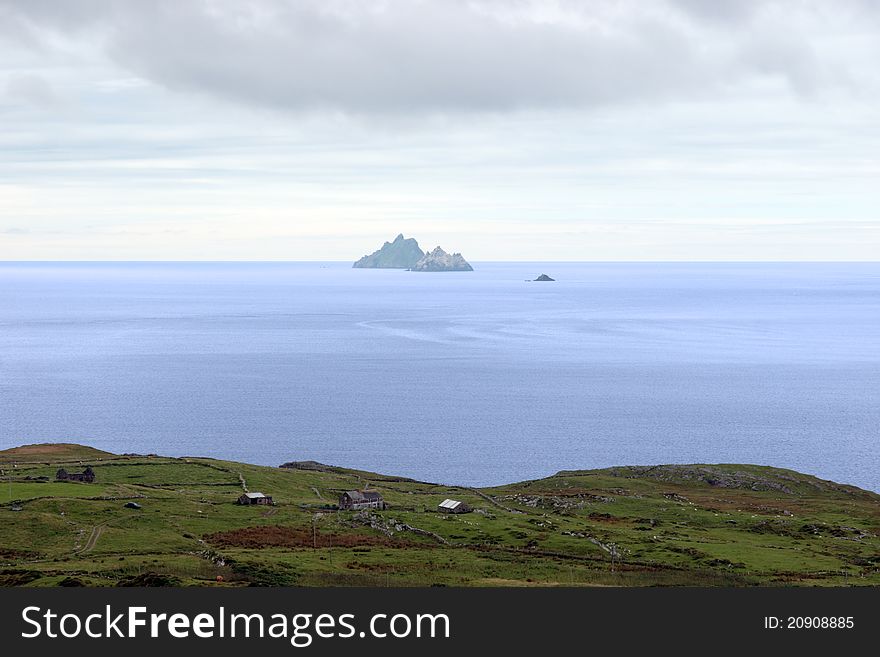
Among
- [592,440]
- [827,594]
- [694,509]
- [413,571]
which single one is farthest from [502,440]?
[827,594]

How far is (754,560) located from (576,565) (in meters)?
15.8

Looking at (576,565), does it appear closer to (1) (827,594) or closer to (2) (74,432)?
(1) (827,594)

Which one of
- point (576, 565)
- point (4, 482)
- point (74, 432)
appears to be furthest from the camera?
point (74, 432)

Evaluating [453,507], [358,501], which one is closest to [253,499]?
[358,501]

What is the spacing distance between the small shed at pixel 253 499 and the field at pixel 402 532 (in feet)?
6.32

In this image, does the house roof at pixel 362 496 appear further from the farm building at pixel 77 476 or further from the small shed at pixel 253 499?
the farm building at pixel 77 476

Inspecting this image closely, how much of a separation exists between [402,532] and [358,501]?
40.3ft

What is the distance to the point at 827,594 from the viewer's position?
40000 millimetres

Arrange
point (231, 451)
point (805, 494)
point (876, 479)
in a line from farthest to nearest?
point (231, 451) < point (876, 479) < point (805, 494)

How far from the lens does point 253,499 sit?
332 feet

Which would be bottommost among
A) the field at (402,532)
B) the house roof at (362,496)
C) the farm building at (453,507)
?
the field at (402,532)

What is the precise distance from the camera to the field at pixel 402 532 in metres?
70.6

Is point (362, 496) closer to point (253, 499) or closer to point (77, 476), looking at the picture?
point (253, 499)

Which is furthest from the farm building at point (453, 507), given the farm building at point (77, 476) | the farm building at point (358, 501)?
the farm building at point (77, 476)
